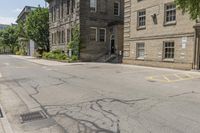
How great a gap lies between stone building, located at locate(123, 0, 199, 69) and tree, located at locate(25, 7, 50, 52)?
24.1 m

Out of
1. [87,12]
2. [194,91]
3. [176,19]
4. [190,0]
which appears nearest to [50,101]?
[194,91]

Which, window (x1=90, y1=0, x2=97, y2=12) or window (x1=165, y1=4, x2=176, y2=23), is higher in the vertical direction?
window (x1=90, y1=0, x2=97, y2=12)

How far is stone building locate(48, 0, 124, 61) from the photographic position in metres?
31.3

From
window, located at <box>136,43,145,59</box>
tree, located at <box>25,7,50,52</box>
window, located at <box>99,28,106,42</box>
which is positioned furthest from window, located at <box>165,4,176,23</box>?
tree, located at <box>25,7,50,52</box>

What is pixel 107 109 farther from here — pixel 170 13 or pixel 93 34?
pixel 93 34

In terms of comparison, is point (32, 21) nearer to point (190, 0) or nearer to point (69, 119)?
point (190, 0)

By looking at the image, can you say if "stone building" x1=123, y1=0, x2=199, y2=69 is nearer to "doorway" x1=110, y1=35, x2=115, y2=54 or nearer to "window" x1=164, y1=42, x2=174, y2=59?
"window" x1=164, y1=42, x2=174, y2=59

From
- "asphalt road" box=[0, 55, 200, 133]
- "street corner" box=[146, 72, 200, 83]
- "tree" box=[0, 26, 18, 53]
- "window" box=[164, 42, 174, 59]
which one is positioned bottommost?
"asphalt road" box=[0, 55, 200, 133]

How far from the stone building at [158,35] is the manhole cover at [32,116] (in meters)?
14.3

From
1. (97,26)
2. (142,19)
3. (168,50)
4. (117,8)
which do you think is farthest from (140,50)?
(117,8)

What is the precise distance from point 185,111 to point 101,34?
26917 mm

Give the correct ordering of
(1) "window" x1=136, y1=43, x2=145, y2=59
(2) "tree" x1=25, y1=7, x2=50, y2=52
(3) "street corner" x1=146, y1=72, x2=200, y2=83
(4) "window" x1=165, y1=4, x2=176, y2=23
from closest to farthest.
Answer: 1. (3) "street corner" x1=146, y1=72, x2=200, y2=83
2. (4) "window" x1=165, y1=4, x2=176, y2=23
3. (1) "window" x1=136, y1=43, x2=145, y2=59
4. (2) "tree" x1=25, y1=7, x2=50, y2=52

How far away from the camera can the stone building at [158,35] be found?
61.7 feet

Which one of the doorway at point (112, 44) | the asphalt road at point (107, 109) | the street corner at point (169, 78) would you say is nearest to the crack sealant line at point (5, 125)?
the asphalt road at point (107, 109)
